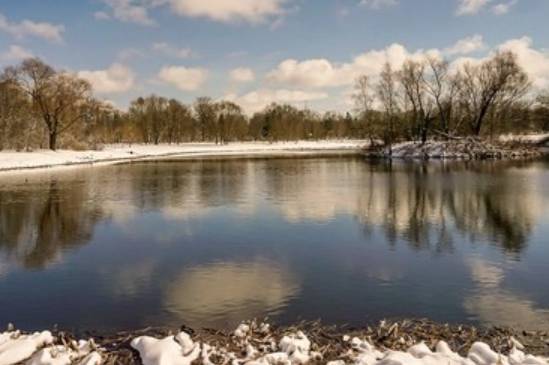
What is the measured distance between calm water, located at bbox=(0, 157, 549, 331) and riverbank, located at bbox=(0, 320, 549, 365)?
634mm

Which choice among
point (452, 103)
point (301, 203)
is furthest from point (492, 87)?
point (301, 203)

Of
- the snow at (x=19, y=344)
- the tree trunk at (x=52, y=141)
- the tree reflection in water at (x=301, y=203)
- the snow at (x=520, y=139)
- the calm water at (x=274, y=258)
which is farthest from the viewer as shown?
the tree trunk at (x=52, y=141)

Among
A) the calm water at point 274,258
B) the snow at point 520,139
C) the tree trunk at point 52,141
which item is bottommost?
the calm water at point 274,258

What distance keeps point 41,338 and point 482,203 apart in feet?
58.4

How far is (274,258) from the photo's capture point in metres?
12.5

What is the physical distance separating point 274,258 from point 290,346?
5603 mm

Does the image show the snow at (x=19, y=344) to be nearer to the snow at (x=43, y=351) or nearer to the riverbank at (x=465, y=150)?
the snow at (x=43, y=351)

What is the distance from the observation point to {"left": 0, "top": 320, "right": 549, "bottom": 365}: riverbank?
6.58 m

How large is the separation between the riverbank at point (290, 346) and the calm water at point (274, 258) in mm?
634

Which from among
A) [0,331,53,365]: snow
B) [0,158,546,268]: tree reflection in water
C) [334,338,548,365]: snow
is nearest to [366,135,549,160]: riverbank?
[0,158,546,268]: tree reflection in water

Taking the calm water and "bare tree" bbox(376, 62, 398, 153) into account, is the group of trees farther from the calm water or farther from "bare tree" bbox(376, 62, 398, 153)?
the calm water

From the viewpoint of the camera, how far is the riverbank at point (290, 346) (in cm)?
658

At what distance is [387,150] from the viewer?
64.9 metres

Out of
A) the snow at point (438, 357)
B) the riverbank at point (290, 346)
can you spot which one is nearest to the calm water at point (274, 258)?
the riverbank at point (290, 346)
